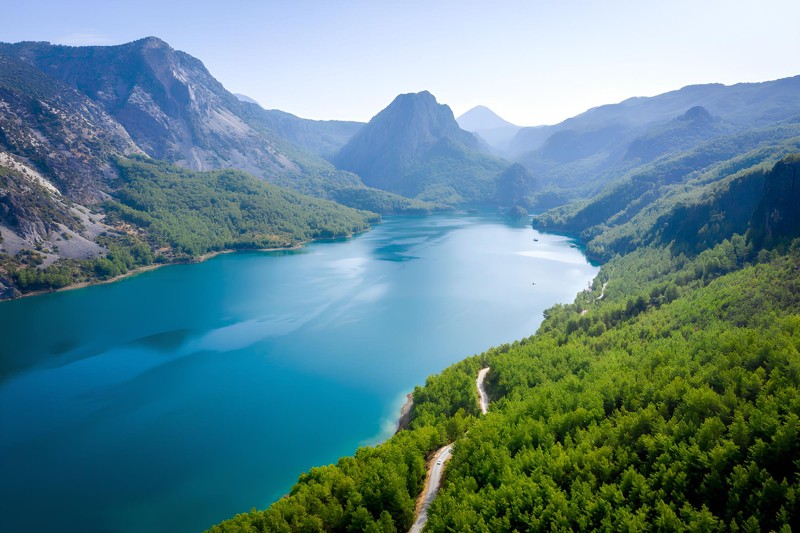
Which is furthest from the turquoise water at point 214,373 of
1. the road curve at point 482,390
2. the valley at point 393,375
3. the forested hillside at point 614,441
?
the forested hillside at point 614,441

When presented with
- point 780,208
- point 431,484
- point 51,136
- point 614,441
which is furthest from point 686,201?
point 51,136

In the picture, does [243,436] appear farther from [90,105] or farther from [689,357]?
[90,105]

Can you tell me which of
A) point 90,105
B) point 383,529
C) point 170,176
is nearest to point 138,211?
point 170,176

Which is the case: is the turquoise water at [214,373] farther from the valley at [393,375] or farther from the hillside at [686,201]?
the hillside at [686,201]

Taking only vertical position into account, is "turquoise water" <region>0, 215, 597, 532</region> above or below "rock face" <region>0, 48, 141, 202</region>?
below

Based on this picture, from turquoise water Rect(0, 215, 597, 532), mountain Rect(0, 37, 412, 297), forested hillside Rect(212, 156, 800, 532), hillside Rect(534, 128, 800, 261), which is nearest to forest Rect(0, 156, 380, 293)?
mountain Rect(0, 37, 412, 297)

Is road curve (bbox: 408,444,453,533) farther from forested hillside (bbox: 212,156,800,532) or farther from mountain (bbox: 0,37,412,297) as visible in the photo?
mountain (bbox: 0,37,412,297)
